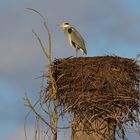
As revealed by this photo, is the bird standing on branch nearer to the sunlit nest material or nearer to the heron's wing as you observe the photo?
the heron's wing

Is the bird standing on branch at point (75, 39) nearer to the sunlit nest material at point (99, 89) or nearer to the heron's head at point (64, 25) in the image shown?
the heron's head at point (64, 25)

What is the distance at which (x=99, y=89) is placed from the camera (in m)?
9.40

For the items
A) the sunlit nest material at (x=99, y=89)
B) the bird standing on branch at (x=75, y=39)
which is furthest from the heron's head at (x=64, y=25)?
the sunlit nest material at (x=99, y=89)

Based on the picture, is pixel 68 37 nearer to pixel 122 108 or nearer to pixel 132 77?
pixel 132 77

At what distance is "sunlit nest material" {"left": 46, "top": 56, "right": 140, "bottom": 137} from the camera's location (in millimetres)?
7922

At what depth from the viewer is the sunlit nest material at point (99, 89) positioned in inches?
312

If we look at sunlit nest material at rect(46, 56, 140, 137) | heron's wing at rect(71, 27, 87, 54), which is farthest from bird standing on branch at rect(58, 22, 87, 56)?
sunlit nest material at rect(46, 56, 140, 137)

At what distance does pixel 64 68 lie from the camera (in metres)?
10.5

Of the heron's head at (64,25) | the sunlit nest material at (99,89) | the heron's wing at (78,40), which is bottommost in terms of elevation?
the sunlit nest material at (99,89)

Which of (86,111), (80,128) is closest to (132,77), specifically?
(86,111)

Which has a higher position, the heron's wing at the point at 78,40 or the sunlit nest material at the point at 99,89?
the heron's wing at the point at 78,40

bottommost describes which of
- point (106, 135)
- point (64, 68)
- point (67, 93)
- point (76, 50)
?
point (106, 135)

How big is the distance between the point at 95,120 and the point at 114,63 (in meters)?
2.82

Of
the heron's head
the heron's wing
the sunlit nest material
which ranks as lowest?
the sunlit nest material
